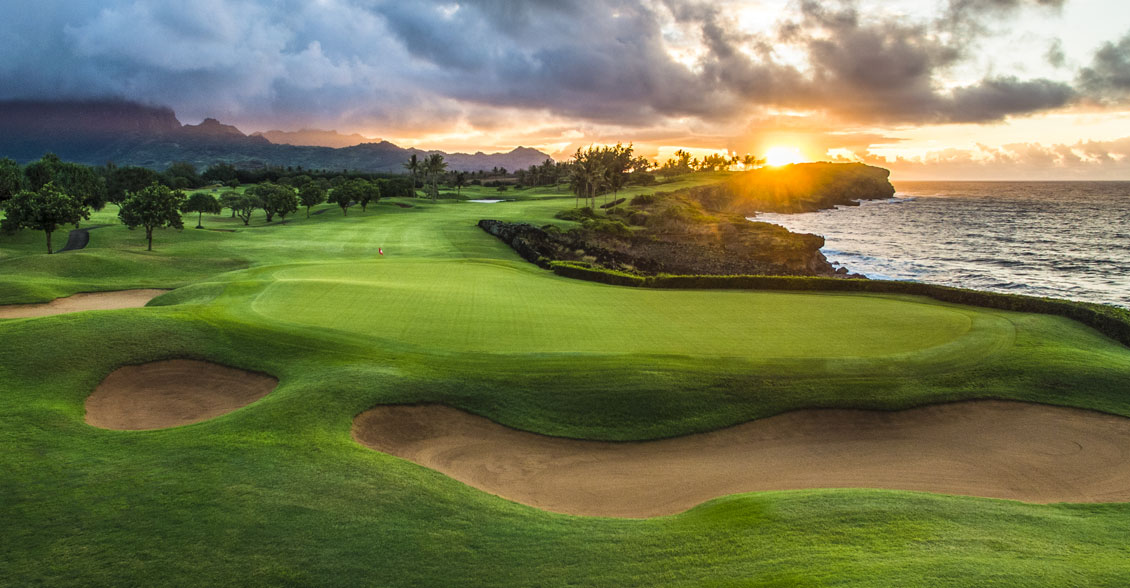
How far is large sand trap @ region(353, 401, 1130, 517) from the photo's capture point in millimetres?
11609

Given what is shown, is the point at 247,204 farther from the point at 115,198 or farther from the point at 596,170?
the point at 596,170

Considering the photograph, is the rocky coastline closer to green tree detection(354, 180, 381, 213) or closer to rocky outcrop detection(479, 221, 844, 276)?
rocky outcrop detection(479, 221, 844, 276)

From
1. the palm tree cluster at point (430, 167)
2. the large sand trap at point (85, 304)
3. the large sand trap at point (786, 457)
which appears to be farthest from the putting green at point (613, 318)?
the palm tree cluster at point (430, 167)

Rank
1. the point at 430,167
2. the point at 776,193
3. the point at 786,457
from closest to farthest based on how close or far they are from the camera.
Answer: the point at 786,457
the point at 430,167
the point at 776,193

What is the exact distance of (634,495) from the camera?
11.4 meters

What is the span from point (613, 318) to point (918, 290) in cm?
1648

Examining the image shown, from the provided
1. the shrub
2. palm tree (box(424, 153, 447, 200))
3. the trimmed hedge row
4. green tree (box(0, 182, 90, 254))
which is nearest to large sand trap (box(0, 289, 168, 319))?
green tree (box(0, 182, 90, 254))

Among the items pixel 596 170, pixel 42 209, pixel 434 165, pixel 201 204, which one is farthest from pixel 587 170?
pixel 42 209

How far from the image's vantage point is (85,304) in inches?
1105

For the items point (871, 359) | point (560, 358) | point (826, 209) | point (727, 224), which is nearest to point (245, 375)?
point (560, 358)

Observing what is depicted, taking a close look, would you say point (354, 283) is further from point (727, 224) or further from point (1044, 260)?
point (1044, 260)

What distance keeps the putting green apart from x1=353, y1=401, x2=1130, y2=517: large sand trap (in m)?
3.46

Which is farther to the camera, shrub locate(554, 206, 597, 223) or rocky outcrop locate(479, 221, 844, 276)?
shrub locate(554, 206, 597, 223)

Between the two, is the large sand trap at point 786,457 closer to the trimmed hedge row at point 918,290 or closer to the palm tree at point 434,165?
the trimmed hedge row at point 918,290
